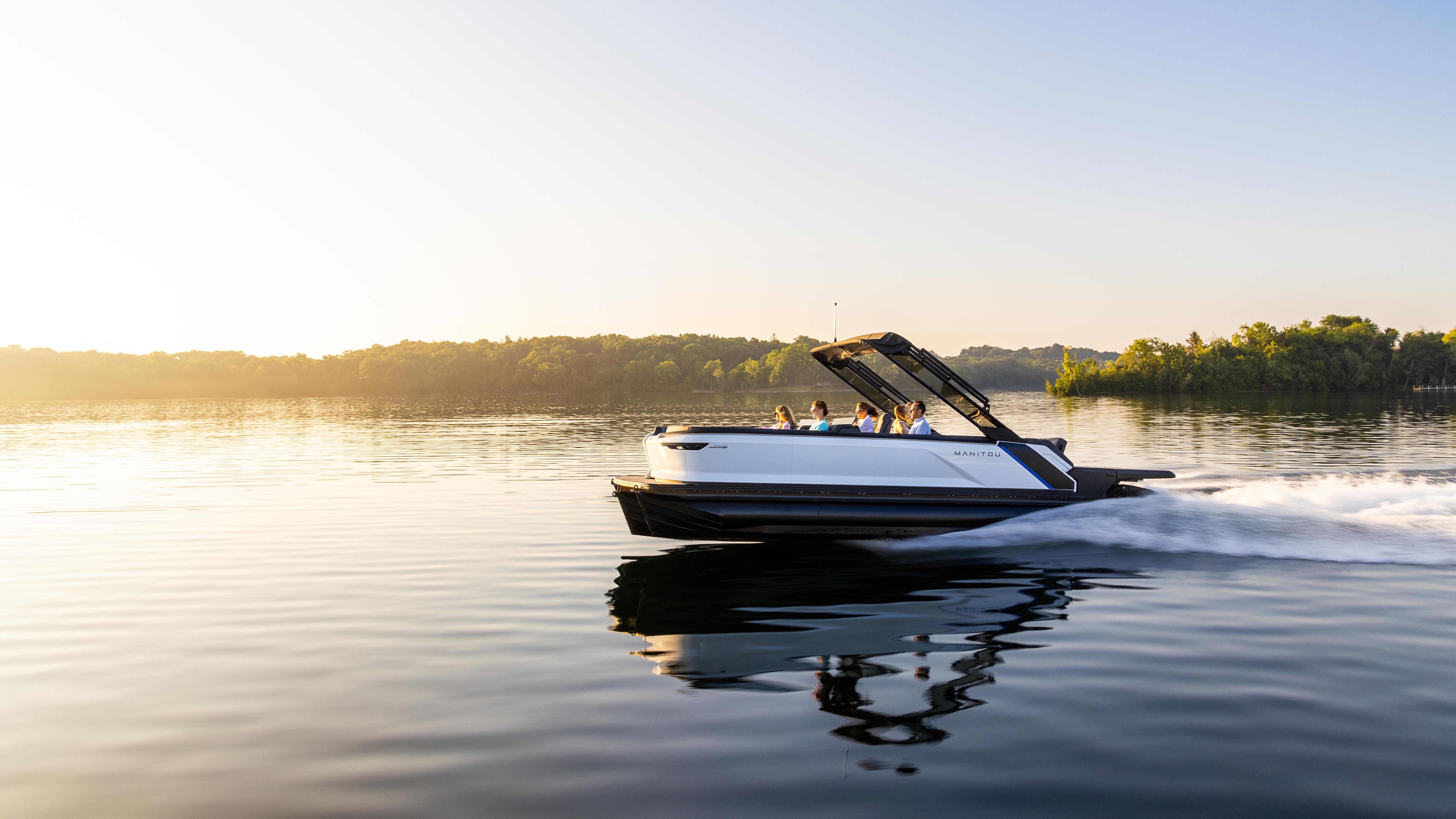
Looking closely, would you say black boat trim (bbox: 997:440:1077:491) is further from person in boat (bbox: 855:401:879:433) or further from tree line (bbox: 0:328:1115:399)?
tree line (bbox: 0:328:1115:399)

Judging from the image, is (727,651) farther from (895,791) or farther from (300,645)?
(300,645)

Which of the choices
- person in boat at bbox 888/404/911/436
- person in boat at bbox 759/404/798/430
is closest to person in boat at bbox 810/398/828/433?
person in boat at bbox 759/404/798/430

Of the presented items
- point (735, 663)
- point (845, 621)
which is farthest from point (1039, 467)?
point (735, 663)

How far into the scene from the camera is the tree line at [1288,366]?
134875 mm

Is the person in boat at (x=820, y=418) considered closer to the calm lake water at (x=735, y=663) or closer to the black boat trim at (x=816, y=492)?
the black boat trim at (x=816, y=492)

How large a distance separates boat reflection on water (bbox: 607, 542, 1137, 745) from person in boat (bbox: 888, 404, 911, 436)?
191 centimetres

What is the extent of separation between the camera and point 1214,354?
145 m

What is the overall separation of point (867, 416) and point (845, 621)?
5.45 metres

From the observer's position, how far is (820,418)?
11.9 metres

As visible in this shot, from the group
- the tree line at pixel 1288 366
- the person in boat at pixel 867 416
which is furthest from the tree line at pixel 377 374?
the person in boat at pixel 867 416

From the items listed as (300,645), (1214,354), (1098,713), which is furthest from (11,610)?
(1214,354)

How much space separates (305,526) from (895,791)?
12.2 meters

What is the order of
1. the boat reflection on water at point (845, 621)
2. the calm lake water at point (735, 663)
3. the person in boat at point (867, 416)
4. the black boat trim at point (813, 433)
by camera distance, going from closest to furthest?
the calm lake water at point (735, 663) → the boat reflection on water at point (845, 621) → the black boat trim at point (813, 433) → the person in boat at point (867, 416)

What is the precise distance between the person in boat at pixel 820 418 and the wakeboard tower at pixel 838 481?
227 millimetres
